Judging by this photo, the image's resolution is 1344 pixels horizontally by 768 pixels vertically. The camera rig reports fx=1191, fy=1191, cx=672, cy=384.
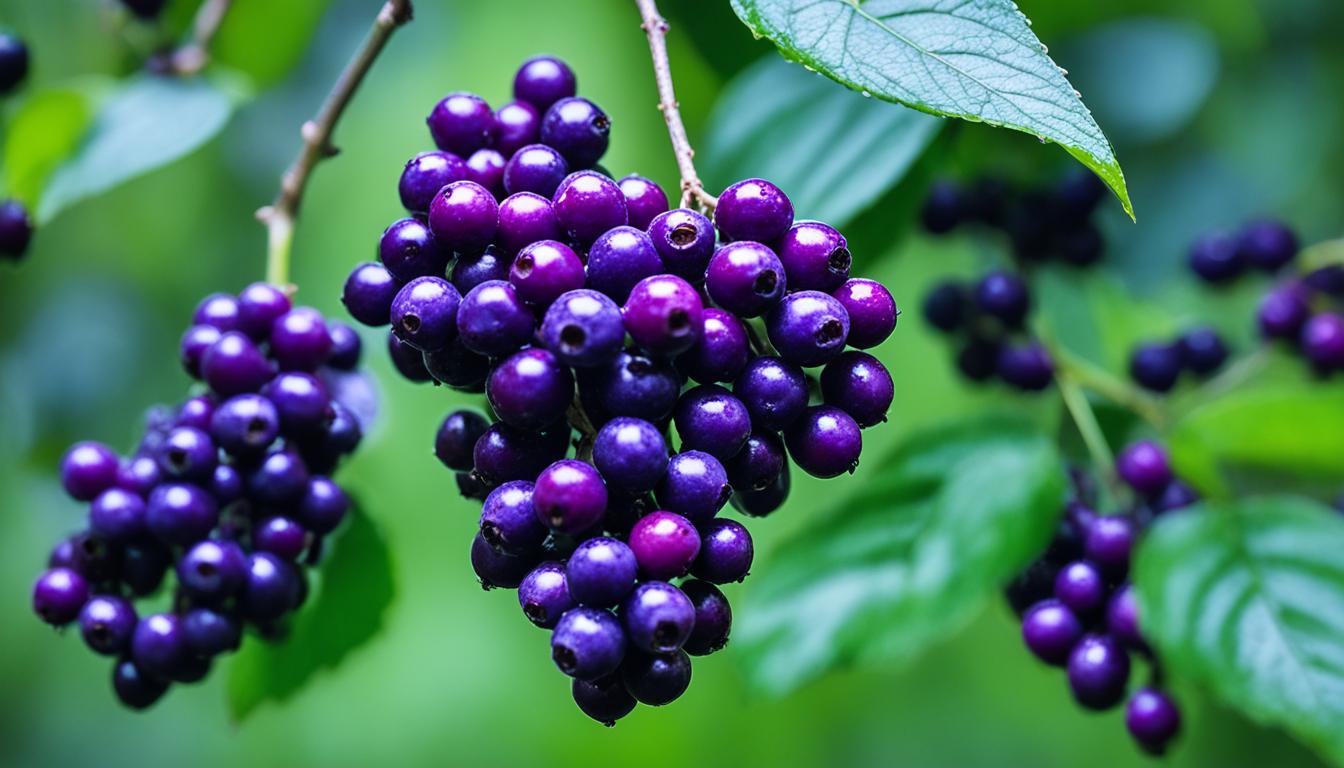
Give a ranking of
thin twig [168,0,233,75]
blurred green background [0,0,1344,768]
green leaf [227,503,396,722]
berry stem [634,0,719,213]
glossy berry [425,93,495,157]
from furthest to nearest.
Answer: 1. blurred green background [0,0,1344,768]
2. thin twig [168,0,233,75]
3. green leaf [227,503,396,722]
4. glossy berry [425,93,495,157]
5. berry stem [634,0,719,213]

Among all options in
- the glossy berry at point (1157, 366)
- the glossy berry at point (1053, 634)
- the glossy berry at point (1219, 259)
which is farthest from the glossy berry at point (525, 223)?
the glossy berry at point (1219, 259)

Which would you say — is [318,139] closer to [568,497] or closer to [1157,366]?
[568,497]

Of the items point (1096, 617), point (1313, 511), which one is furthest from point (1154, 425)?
point (1096, 617)

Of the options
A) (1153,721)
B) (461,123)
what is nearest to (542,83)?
(461,123)

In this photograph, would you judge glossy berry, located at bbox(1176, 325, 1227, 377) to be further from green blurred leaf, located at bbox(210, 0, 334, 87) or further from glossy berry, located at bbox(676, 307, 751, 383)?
green blurred leaf, located at bbox(210, 0, 334, 87)

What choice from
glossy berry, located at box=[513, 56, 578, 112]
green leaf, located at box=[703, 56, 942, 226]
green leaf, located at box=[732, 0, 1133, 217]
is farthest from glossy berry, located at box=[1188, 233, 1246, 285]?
glossy berry, located at box=[513, 56, 578, 112]

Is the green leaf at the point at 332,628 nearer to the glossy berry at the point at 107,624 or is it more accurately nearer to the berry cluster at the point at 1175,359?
the glossy berry at the point at 107,624
